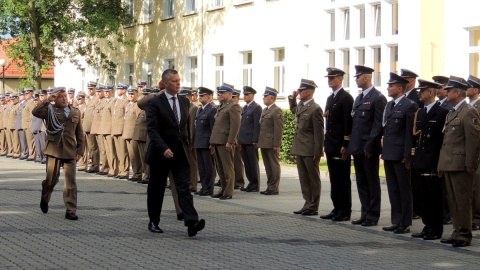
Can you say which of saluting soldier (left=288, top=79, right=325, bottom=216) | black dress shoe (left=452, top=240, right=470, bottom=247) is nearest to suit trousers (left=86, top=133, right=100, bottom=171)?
saluting soldier (left=288, top=79, right=325, bottom=216)

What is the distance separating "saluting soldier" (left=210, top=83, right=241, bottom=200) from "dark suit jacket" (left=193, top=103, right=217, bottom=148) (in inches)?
15.2

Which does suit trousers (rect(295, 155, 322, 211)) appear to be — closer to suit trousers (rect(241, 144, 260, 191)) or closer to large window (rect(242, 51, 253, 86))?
suit trousers (rect(241, 144, 260, 191))

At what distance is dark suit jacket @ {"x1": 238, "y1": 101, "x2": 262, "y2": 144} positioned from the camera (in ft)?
66.2

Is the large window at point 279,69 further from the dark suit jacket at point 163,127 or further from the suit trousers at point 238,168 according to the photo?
the dark suit jacket at point 163,127

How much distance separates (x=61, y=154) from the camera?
15.2 metres

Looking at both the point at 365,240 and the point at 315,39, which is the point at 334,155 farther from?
the point at 315,39

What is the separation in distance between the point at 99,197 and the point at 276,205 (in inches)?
127

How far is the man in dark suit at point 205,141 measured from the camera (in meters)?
19.2

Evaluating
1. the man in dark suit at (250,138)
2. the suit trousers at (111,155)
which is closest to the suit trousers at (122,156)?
the suit trousers at (111,155)

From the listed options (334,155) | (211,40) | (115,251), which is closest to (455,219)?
(334,155)

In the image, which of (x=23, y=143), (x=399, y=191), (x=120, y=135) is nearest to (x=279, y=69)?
(x=23, y=143)

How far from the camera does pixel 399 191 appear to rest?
13.9m

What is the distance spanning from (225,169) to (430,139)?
19.8ft

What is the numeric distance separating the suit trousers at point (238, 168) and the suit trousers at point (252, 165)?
0.14 metres
